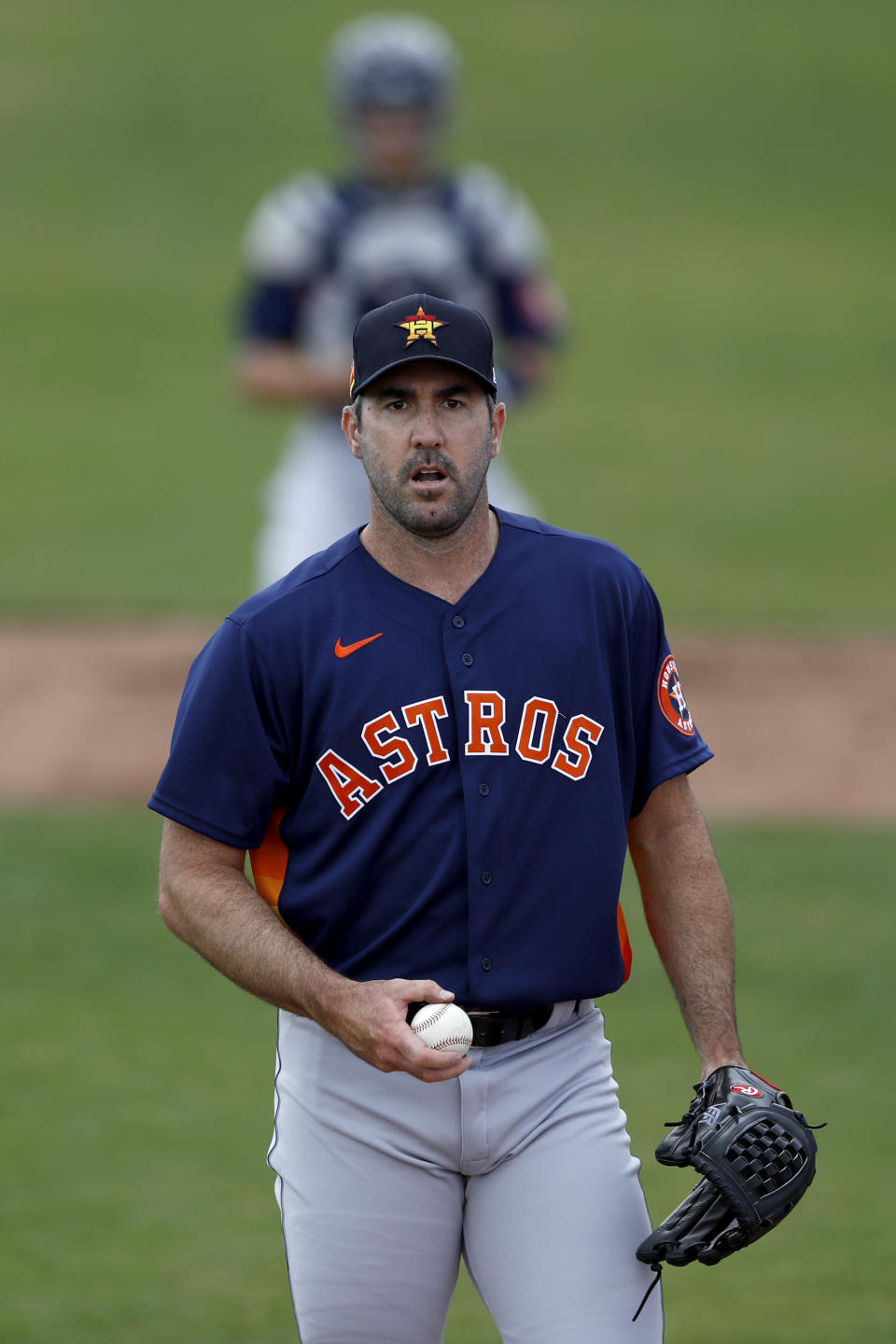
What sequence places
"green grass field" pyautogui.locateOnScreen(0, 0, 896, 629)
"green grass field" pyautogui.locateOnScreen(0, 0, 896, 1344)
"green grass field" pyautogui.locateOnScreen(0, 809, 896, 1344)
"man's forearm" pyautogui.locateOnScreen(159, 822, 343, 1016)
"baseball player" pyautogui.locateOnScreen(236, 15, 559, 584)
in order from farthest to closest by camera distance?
"green grass field" pyautogui.locateOnScreen(0, 0, 896, 629)
"baseball player" pyautogui.locateOnScreen(236, 15, 559, 584)
"green grass field" pyautogui.locateOnScreen(0, 0, 896, 1344)
"green grass field" pyautogui.locateOnScreen(0, 809, 896, 1344)
"man's forearm" pyautogui.locateOnScreen(159, 822, 343, 1016)

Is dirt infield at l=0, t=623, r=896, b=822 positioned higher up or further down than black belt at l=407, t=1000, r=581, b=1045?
higher up

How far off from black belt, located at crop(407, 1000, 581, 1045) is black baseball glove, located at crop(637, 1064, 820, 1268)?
30 centimetres

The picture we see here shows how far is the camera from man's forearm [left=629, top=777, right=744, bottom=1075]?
344 centimetres

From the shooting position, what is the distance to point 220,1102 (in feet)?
20.5

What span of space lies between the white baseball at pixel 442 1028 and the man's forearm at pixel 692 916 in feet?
1.79

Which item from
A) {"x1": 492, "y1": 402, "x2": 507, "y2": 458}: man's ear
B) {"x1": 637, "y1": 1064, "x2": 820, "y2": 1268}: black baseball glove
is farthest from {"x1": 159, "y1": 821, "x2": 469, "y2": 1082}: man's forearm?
{"x1": 492, "y1": 402, "x2": 507, "y2": 458}: man's ear

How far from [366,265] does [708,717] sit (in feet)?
12.3

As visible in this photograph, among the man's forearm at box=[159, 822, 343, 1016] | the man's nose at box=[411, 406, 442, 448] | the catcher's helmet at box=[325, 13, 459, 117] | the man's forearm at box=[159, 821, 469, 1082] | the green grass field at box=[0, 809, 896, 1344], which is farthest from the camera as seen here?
the catcher's helmet at box=[325, 13, 459, 117]

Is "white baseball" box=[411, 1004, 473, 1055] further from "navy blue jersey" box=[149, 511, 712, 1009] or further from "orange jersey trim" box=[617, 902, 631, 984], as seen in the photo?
"orange jersey trim" box=[617, 902, 631, 984]

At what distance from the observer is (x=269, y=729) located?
335 centimetres

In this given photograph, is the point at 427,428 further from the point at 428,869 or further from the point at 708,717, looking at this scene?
the point at 708,717

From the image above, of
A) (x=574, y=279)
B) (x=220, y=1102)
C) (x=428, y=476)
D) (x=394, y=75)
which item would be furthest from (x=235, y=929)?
(x=574, y=279)

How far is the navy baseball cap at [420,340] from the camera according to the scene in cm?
331

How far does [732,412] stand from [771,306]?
A: 458 cm
